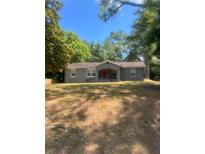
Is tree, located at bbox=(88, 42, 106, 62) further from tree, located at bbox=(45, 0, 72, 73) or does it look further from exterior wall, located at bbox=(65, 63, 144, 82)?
tree, located at bbox=(45, 0, 72, 73)

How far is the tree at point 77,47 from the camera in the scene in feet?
7.61

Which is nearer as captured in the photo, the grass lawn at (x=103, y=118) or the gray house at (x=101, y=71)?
the grass lawn at (x=103, y=118)

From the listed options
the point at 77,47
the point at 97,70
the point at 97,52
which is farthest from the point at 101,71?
the point at 77,47

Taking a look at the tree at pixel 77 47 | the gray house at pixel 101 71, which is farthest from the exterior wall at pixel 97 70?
the tree at pixel 77 47

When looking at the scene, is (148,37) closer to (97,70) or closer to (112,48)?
(112,48)

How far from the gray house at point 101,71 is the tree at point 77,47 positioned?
0.07 metres

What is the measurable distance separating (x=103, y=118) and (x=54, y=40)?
2.77ft

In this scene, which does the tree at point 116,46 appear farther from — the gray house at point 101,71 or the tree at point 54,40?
the tree at point 54,40

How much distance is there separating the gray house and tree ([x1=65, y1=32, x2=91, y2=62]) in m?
0.07
